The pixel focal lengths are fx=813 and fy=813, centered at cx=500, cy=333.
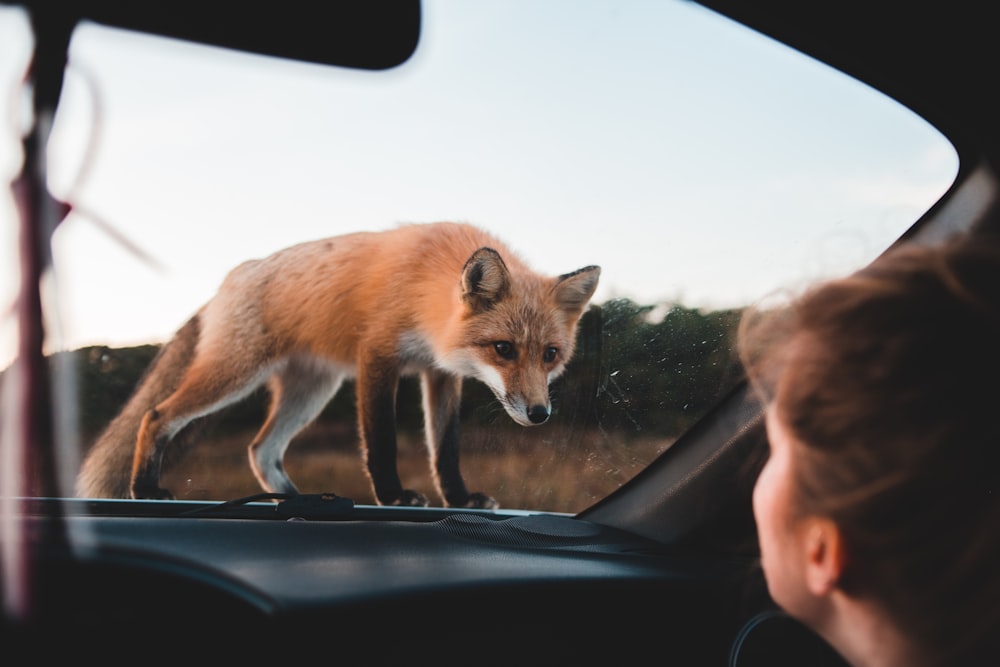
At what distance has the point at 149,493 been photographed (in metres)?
2.33

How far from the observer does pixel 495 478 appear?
2.52m

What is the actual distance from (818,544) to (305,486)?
1.59 meters

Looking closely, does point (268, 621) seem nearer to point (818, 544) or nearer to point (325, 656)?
point (325, 656)

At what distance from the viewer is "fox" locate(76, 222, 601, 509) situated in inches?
92.1

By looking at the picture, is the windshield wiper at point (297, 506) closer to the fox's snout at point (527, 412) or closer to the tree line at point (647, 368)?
the tree line at point (647, 368)

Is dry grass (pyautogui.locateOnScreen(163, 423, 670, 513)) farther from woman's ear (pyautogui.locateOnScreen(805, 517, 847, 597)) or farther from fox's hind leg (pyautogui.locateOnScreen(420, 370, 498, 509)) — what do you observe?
woman's ear (pyautogui.locateOnScreen(805, 517, 847, 597))

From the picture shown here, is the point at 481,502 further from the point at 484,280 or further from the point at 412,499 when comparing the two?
the point at 484,280

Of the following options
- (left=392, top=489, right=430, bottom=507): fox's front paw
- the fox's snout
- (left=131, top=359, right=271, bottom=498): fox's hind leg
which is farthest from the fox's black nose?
(left=131, top=359, right=271, bottom=498): fox's hind leg

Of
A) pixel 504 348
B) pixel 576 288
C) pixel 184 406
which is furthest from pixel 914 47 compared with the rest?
pixel 184 406

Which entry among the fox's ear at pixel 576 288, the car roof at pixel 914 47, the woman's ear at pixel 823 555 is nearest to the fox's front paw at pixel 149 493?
the fox's ear at pixel 576 288

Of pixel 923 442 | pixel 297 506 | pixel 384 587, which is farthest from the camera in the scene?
pixel 297 506

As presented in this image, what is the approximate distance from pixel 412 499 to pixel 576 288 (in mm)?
834

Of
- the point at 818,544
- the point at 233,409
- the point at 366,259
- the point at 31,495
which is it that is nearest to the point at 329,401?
the point at 233,409

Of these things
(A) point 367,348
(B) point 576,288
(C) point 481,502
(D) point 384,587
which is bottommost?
(C) point 481,502
